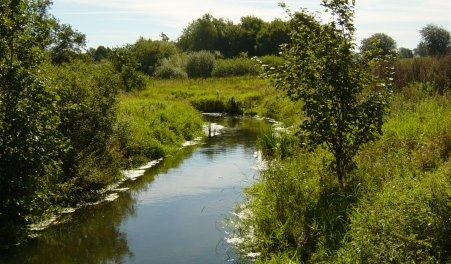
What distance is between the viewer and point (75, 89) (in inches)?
632

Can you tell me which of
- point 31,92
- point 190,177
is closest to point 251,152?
point 190,177

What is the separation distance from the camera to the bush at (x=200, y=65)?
227ft

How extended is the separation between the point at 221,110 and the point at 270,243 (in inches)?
1296

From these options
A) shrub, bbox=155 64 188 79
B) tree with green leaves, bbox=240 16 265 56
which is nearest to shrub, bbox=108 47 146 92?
shrub, bbox=155 64 188 79

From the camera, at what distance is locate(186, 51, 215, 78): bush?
69.3 metres

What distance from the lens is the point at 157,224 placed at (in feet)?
42.0

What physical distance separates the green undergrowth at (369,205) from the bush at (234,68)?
172ft

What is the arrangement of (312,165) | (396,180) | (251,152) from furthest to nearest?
(251,152) < (312,165) < (396,180)

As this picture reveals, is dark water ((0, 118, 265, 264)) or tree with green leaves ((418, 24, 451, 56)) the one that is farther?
tree with green leaves ((418, 24, 451, 56))

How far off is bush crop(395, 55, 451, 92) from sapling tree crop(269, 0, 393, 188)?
10472 mm

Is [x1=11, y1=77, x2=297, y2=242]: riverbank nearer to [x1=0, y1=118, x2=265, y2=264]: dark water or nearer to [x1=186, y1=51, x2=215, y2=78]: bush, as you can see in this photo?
[x1=0, y1=118, x2=265, y2=264]: dark water

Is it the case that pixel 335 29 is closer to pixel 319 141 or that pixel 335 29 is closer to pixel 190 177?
pixel 319 141

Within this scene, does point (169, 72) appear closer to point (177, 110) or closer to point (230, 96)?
point (230, 96)

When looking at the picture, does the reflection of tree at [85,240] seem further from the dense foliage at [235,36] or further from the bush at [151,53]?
the dense foliage at [235,36]
